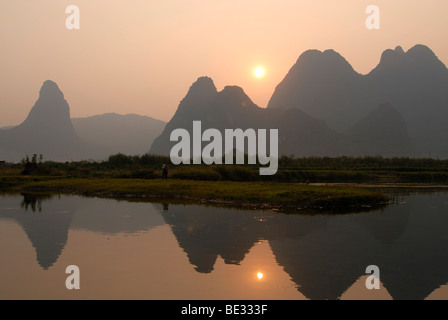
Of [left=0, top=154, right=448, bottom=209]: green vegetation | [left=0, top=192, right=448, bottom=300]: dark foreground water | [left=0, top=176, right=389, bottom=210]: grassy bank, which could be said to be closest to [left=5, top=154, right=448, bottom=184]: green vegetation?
[left=0, top=154, right=448, bottom=209]: green vegetation

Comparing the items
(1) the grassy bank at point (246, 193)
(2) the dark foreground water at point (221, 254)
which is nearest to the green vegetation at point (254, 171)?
(1) the grassy bank at point (246, 193)

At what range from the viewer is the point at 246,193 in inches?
1257

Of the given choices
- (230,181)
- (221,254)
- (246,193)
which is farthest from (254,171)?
(221,254)

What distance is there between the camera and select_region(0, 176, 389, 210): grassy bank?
1143 inches

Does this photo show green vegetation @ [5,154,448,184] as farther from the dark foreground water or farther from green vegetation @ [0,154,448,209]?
the dark foreground water

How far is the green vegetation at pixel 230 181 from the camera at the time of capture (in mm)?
30309

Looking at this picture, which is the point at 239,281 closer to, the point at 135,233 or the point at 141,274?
the point at 141,274

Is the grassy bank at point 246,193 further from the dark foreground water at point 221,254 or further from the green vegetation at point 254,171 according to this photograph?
the green vegetation at point 254,171

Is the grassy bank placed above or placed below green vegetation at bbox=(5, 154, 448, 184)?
below

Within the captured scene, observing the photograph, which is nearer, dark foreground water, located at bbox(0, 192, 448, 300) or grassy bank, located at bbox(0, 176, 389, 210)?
dark foreground water, located at bbox(0, 192, 448, 300)

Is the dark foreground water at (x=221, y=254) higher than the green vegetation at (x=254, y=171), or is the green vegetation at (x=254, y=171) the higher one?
the green vegetation at (x=254, y=171)

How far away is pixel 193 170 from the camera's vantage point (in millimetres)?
49469
